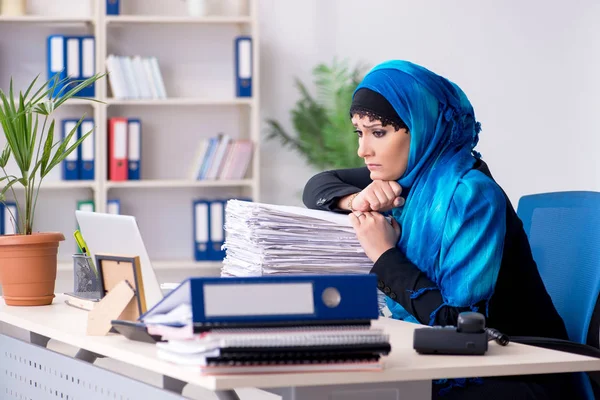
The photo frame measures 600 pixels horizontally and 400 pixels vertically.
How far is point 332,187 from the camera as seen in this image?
2320 millimetres

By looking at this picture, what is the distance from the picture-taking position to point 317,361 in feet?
4.14

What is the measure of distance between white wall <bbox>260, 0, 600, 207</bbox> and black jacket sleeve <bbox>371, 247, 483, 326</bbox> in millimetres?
3439

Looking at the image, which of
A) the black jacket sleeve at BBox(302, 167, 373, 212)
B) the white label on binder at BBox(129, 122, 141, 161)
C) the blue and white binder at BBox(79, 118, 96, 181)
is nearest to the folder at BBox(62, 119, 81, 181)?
the blue and white binder at BBox(79, 118, 96, 181)

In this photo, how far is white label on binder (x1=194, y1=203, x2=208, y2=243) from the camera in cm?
497

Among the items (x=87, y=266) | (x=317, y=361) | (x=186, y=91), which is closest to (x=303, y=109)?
(x=186, y=91)

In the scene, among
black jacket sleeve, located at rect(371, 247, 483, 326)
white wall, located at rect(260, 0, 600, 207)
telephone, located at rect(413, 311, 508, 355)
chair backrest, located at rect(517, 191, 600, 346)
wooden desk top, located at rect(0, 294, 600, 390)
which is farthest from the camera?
white wall, located at rect(260, 0, 600, 207)

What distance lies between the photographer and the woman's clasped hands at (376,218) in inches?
75.1

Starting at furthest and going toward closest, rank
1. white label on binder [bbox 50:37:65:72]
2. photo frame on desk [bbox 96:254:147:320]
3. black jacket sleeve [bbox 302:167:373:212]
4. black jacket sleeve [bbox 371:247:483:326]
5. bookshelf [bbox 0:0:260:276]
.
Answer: bookshelf [bbox 0:0:260:276] < white label on binder [bbox 50:37:65:72] < black jacket sleeve [bbox 302:167:373:212] < black jacket sleeve [bbox 371:247:483:326] < photo frame on desk [bbox 96:254:147:320]

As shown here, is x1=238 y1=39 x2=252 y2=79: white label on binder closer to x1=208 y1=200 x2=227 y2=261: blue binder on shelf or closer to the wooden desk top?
x1=208 y1=200 x2=227 y2=261: blue binder on shelf

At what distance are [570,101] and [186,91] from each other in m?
2.30

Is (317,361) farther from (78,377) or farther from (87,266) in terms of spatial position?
(87,266)

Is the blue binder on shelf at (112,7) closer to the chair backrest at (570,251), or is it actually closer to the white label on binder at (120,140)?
the white label on binder at (120,140)

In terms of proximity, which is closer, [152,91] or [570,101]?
[152,91]

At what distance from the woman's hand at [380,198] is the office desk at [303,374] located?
0.27 m
